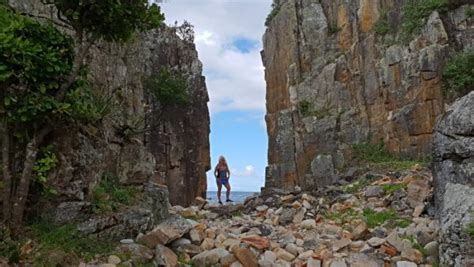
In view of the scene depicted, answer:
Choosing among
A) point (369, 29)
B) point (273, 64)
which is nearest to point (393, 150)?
point (369, 29)

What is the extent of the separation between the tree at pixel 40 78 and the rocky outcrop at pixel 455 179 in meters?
4.99

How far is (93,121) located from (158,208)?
2080 mm

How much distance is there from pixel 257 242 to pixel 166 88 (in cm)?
1270

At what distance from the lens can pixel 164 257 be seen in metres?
6.24

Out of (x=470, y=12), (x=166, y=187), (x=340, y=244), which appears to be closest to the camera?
(x=340, y=244)

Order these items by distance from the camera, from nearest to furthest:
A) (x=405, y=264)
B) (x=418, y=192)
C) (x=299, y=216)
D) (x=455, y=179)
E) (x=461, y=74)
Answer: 1. (x=405, y=264)
2. (x=455, y=179)
3. (x=418, y=192)
4. (x=299, y=216)
5. (x=461, y=74)

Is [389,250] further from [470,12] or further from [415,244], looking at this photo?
[470,12]

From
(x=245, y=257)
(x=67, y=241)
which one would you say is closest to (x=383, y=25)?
(x=245, y=257)

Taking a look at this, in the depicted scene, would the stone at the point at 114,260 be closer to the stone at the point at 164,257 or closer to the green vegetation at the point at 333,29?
the stone at the point at 164,257

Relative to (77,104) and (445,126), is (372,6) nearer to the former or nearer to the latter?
(445,126)

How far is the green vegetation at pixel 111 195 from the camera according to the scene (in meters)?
6.84

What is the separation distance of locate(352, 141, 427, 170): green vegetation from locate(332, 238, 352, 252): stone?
8.36 m

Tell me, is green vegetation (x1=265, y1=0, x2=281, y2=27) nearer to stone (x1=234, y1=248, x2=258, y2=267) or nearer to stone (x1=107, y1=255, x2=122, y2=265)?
stone (x1=234, y1=248, x2=258, y2=267)

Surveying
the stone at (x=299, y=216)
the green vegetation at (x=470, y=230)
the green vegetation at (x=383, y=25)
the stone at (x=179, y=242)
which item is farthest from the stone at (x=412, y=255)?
the green vegetation at (x=383, y=25)
